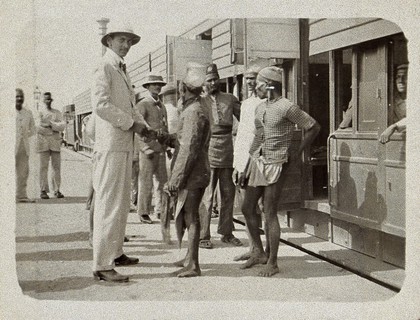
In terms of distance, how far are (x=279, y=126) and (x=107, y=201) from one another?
1407 millimetres

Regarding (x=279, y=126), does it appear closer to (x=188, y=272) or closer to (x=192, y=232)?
(x=192, y=232)

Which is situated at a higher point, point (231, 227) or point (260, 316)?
point (231, 227)

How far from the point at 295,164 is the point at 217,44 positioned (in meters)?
1.34

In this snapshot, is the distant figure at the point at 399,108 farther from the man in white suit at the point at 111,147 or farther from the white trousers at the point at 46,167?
the white trousers at the point at 46,167

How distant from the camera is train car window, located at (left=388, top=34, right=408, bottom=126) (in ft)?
14.1

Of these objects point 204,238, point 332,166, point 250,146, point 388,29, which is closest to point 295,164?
point 332,166

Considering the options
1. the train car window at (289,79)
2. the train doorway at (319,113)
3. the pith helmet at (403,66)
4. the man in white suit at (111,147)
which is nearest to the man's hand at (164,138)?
the man in white suit at (111,147)

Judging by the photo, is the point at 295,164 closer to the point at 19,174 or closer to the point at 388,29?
the point at 388,29

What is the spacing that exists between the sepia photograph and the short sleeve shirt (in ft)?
0.04

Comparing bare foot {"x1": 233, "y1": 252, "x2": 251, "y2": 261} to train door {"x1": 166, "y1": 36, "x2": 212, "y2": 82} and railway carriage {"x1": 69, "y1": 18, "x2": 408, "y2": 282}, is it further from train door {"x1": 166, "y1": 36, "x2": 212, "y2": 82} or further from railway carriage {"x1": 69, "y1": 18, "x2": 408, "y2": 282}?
train door {"x1": 166, "y1": 36, "x2": 212, "y2": 82}

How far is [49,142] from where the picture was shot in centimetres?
488

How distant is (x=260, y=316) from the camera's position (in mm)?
3861

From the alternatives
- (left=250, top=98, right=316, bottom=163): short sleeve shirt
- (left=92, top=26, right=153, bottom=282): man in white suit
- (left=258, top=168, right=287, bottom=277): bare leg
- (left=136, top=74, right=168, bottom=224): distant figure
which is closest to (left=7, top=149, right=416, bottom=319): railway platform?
(left=258, top=168, right=287, bottom=277): bare leg

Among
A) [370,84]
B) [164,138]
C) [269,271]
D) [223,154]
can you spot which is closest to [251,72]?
[223,154]
